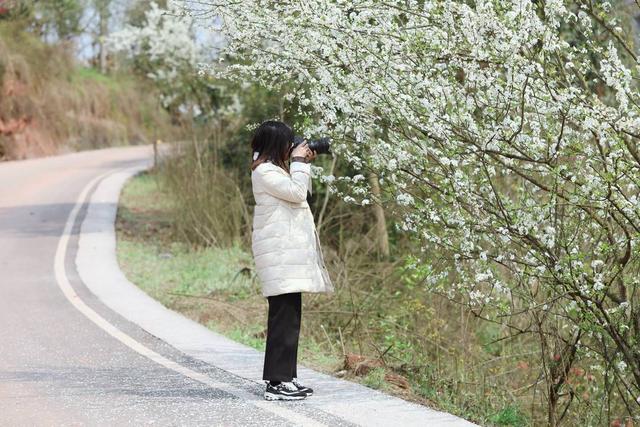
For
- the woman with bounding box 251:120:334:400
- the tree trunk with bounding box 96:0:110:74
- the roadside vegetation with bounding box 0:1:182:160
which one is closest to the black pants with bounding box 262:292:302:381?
the woman with bounding box 251:120:334:400

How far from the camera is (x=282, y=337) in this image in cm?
642

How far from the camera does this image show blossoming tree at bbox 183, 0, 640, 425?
18.9ft

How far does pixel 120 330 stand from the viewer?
9.27m

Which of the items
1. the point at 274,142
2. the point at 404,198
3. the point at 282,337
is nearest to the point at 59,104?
the point at 274,142

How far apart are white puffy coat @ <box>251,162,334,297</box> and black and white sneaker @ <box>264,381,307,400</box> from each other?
0.58 meters

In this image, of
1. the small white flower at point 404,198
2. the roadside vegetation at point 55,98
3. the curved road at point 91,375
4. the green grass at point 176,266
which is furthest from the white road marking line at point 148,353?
the roadside vegetation at point 55,98

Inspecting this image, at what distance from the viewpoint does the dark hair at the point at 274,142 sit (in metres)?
6.47

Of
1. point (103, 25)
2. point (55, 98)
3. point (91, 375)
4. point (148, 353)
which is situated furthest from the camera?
point (103, 25)

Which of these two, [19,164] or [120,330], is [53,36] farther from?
[120,330]

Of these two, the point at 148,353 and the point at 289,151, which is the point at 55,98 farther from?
the point at 289,151

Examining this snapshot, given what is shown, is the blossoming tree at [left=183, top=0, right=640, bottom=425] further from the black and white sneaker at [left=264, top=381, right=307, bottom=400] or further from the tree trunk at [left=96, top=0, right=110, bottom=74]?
the tree trunk at [left=96, top=0, right=110, bottom=74]

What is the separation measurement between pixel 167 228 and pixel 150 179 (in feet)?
36.0

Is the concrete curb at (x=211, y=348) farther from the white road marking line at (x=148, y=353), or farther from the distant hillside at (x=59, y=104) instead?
the distant hillside at (x=59, y=104)

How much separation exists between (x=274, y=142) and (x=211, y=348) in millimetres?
2468
